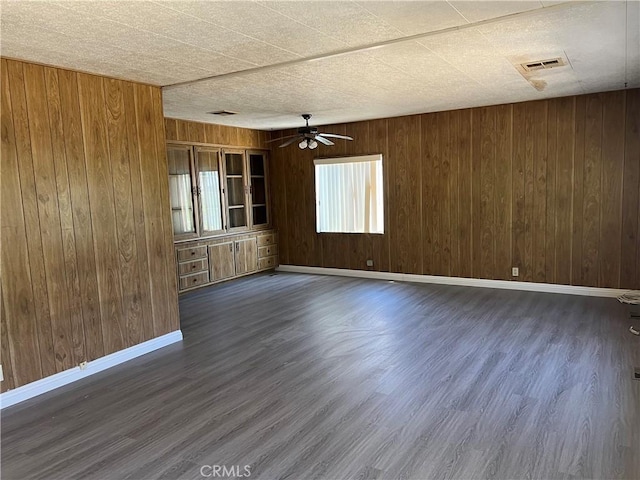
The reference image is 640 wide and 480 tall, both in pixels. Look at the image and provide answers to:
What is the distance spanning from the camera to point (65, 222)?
11.8 feet

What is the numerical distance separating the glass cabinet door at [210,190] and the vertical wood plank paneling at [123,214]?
273 cm

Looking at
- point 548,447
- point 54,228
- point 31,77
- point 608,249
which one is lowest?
point 548,447

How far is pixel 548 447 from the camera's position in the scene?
97.8 inches

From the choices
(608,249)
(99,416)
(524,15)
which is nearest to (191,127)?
(99,416)

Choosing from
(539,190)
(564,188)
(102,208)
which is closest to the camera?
(102,208)

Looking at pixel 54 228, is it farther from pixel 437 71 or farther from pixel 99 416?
pixel 437 71

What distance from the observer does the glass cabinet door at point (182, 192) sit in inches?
254

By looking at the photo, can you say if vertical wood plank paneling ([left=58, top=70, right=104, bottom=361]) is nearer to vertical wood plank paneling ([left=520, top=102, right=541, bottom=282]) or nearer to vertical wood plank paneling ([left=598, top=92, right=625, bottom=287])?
vertical wood plank paneling ([left=520, top=102, right=541, bottom=282])

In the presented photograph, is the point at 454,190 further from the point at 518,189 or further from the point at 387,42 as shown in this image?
the point at 387,42

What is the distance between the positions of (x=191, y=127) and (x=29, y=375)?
4.22 metres

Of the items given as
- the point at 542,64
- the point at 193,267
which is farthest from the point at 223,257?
the point at 542,64

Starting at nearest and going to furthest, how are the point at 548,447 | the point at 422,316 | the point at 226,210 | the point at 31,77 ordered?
the point at 548,447 → the point at 31,77 → the point at 422,316 → the point at 226,210

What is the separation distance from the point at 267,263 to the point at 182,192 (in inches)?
84.8

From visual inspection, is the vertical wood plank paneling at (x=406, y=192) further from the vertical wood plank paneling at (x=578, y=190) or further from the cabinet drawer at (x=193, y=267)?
the cabinet drawer at (x=193, y=267)
